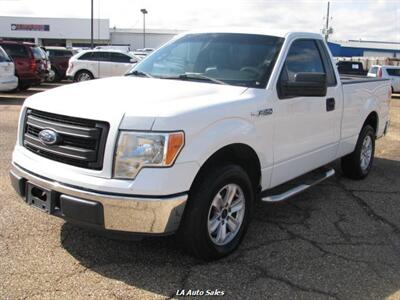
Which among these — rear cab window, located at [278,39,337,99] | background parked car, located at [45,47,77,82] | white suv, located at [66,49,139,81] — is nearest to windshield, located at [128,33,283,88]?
rear cab window, located at [278,39,337,99]

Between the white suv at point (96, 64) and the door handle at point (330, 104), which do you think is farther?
the white suv at point (96, 64)

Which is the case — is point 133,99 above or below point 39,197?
above

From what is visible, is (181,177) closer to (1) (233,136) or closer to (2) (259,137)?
(1) (233,136)

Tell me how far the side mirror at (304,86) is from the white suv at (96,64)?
1728 centimetres

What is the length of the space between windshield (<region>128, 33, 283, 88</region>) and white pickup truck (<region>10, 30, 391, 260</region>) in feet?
0.04

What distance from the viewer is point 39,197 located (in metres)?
3.88

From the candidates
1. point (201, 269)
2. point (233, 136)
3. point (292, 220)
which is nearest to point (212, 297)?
point (201, 269)

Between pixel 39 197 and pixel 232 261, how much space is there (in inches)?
63.1

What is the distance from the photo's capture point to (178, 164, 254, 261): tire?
148 inches

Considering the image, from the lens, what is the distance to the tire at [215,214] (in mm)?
3768

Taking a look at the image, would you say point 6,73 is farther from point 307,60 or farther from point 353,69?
point 353,69

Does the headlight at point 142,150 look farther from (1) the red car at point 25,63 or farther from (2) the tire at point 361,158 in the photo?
(1) the red car at point 25,63

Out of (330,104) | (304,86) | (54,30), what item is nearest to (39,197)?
(304,86)

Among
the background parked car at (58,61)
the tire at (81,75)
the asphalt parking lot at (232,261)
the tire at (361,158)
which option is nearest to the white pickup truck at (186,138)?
the asphalt parking lot at (232,261)
